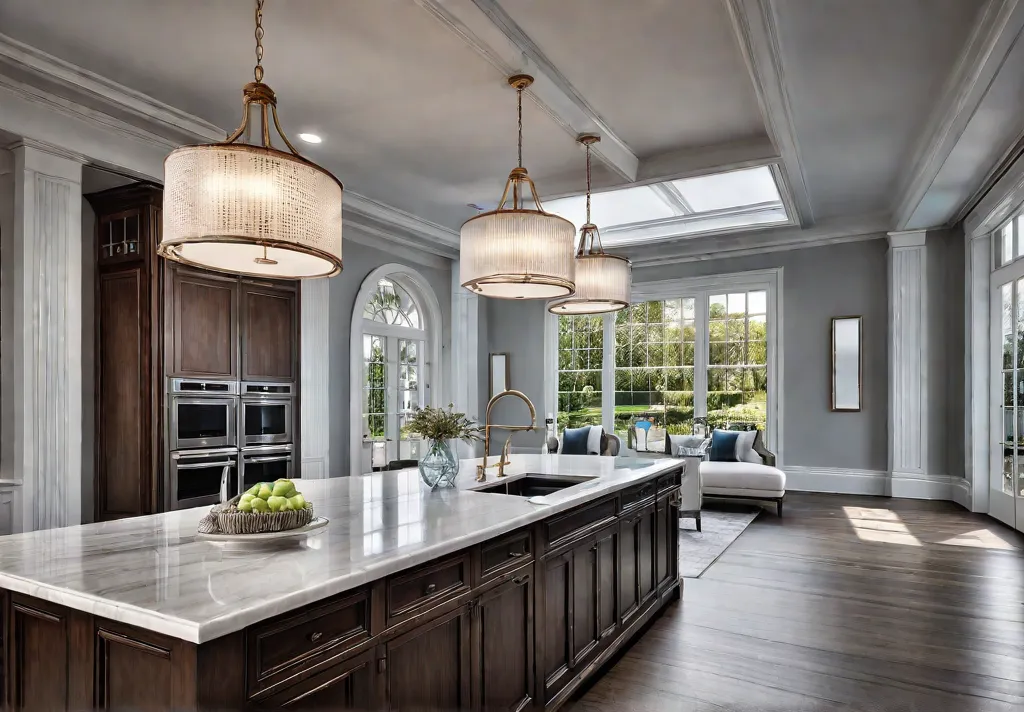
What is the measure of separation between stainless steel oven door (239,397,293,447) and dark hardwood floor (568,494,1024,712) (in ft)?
10.9

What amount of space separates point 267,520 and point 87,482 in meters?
3.50

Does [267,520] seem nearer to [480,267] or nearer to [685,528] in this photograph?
[480,267]

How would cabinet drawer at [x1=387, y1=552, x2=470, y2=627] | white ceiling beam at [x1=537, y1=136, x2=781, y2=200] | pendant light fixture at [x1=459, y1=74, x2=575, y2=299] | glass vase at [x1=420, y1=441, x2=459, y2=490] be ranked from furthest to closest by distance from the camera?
white ceiling beam at [x1=537, y1=136, x2=781, y2=200] → pendant light fixture at [x1=459, y1=74, x2=575, y2=299] → glass vase at [x1=420, y1=441, x2=459, y2=490] → cabinet drawer at [x1=387, y1=552, x2=470, y2=627]

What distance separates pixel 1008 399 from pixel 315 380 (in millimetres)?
6358

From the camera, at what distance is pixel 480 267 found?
10.2 ft

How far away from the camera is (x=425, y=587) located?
188 cm

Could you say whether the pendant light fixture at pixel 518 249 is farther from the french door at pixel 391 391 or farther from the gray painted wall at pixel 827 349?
the gray painted wall at pixel 827 349

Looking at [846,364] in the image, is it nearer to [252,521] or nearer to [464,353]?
[464,353]

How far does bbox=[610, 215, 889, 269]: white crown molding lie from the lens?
24.9 ft

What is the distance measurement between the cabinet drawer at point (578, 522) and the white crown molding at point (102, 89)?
375 centimetres

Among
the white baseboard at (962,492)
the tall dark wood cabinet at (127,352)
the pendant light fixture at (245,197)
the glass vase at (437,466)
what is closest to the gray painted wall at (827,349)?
the white baseboard at (962,492)

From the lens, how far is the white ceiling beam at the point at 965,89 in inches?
132

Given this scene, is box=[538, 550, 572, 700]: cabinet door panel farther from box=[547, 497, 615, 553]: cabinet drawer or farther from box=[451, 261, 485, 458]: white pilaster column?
box=[451, 261, 485, 458]: white pilaster column

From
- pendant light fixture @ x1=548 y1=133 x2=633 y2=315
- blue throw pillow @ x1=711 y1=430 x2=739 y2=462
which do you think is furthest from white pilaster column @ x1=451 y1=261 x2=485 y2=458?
pendant light fixture @ x1=548 y1=133 x2=633 y2=315
